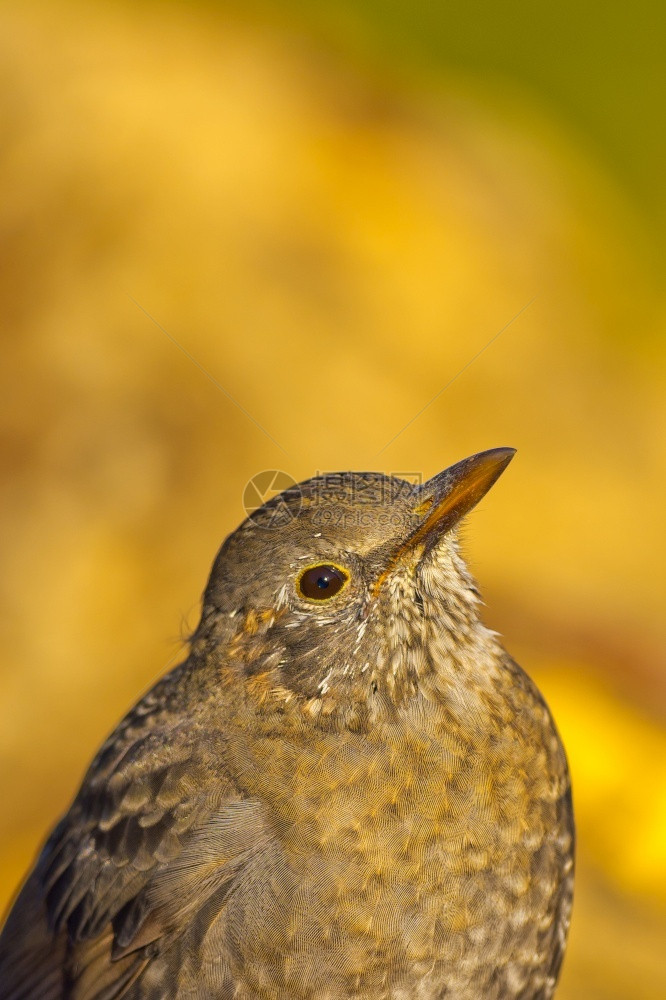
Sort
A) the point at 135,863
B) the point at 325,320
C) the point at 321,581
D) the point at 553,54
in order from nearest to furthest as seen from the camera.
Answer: the point at 321,581 < the point at 135,863 < the point at 325,320 < the point at 553,54

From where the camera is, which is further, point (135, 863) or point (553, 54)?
point (553, 54)

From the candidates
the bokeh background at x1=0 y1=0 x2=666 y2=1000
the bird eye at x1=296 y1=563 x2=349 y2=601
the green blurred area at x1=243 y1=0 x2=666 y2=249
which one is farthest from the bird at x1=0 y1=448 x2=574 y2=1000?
the green blurred area at x1=243 y1=0 x2=666 y2=249

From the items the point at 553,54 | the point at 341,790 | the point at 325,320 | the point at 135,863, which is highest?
the point at 553,54

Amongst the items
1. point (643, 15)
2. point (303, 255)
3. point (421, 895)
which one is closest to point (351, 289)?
point (303, 255)

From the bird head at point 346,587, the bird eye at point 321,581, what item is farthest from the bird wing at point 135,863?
the bird eye at point 321,581

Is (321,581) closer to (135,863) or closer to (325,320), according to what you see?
(135,863)

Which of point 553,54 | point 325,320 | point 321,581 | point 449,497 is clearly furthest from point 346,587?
point 553,54
